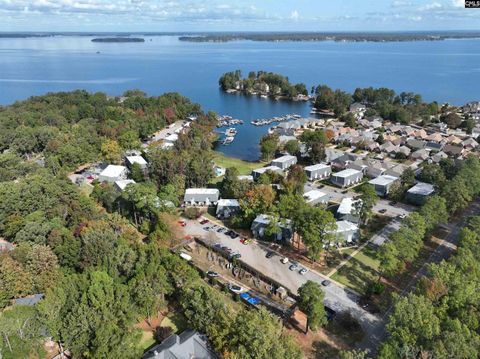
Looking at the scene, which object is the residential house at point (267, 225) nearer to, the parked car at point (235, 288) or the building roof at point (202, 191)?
the parked car at point (235, 288)

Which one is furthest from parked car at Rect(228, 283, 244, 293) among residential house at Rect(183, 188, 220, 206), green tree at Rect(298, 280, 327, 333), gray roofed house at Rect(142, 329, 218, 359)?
residential house at Rect(183, 188, 220, 206)

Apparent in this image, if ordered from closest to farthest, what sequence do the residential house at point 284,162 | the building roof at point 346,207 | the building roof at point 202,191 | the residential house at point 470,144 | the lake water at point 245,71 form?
the building roof at point 346,207, the building roof at point 202,191, the residential house at point 284,162, the residential house at point 470,144, the lake water at point 245,71

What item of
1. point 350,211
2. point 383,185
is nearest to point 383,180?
point 383,185

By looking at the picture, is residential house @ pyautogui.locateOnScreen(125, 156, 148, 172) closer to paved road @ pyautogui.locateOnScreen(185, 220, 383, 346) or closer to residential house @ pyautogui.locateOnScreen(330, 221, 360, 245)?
paved road @ pyautogui.locateOnScreen(185, 220, 383, 346)

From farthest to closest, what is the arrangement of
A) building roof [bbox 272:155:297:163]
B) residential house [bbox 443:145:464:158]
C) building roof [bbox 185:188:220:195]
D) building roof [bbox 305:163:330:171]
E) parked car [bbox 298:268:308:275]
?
residential house [bbox 443:145:464:158] < building roof [bbox 272:155:297:163] < building roof [bbox 305:163:330:171] < building roof [bbox 185:188:220:195] < parked car [bbox 298:268:308:275]

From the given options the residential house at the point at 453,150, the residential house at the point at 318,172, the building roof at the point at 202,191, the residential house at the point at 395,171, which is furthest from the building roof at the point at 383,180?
the building roof at the point at 202,191

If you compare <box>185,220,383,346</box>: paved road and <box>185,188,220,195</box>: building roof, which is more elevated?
<box>185,188,220,195</box>: building roof

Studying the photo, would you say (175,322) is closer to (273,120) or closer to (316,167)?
(316,167)
